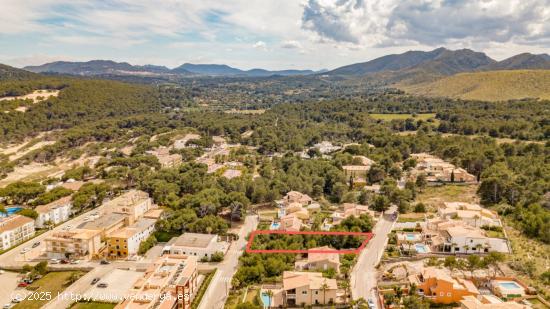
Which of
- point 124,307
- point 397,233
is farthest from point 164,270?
point 397,233

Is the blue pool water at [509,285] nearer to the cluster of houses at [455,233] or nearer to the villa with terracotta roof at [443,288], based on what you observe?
the villa with terracotta roof at [443,288]

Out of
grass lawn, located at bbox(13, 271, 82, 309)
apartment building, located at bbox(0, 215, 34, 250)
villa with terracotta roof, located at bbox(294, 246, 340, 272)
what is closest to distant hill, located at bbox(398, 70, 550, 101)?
villa with terracotta roof, located at bbox(294, 246, 340, 272)

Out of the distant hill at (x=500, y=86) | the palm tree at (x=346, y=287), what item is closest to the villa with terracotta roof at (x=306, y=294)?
the palm tree at (x=346, y=287)

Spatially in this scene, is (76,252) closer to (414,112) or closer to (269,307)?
(269,307)

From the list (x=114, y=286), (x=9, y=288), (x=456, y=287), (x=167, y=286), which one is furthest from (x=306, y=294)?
(x=9, y=288)

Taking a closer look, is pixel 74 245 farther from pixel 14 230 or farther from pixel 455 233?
pixel 455 233
